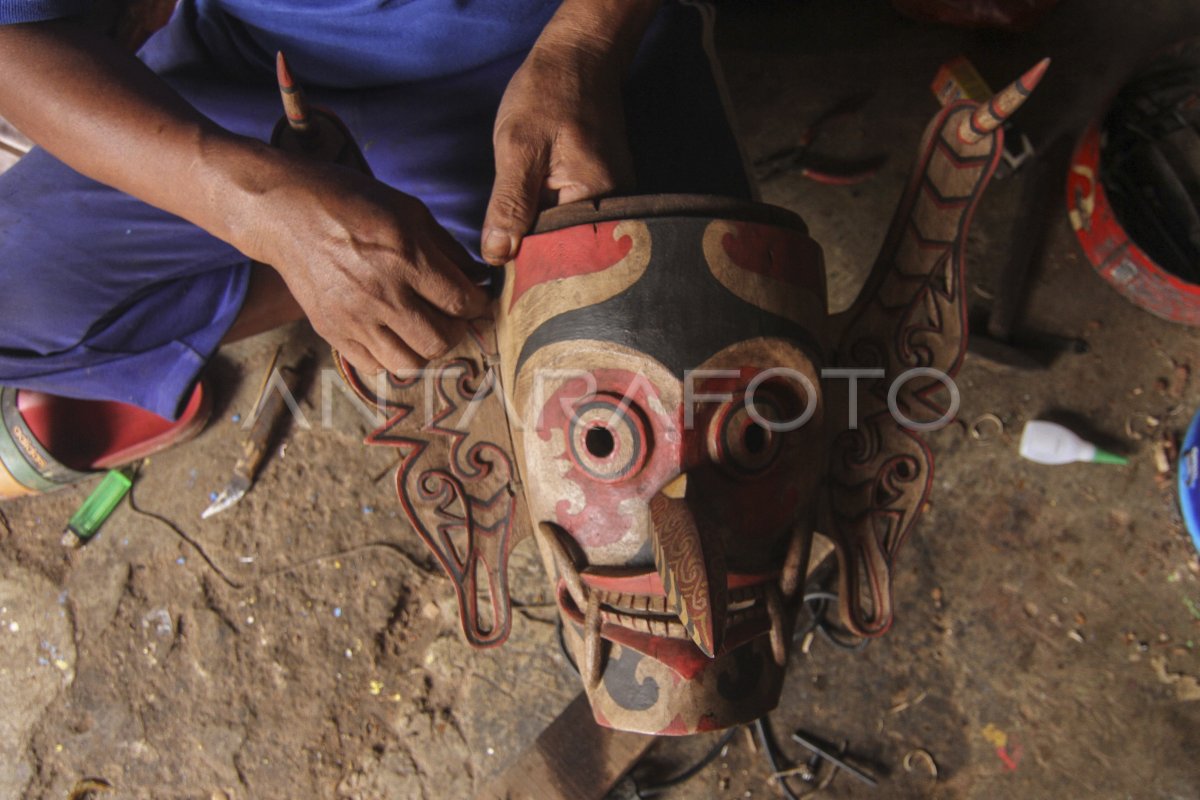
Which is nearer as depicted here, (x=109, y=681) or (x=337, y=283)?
(x=337, y=283)

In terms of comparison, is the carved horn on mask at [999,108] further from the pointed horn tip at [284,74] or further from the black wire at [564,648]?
the black wire at [564,648]

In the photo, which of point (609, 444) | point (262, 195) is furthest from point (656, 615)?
point (262, 195)

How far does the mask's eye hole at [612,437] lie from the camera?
4.33ft

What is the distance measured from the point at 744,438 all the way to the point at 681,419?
0.13m

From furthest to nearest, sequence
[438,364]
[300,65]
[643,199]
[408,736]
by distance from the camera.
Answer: [408,736] → [300,65] → [438,364] → [643,199]

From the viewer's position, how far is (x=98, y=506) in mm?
2648

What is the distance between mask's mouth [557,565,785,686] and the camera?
1377 mm

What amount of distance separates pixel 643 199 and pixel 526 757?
1.66 m

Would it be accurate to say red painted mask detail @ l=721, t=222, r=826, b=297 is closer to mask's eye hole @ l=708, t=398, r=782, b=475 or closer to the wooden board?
mask's eye hole @ l=708, t=398, r=782, b=475

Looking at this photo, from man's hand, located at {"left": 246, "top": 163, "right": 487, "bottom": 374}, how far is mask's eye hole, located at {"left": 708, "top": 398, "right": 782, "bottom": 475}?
519 millimetres

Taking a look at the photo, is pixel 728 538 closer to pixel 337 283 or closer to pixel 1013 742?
pixel 337 283

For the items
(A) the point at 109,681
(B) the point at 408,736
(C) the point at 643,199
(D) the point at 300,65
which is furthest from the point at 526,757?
(D) the point at 300,65

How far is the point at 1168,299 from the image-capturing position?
231 cm

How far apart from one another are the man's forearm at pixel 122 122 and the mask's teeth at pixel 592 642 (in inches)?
36.0
